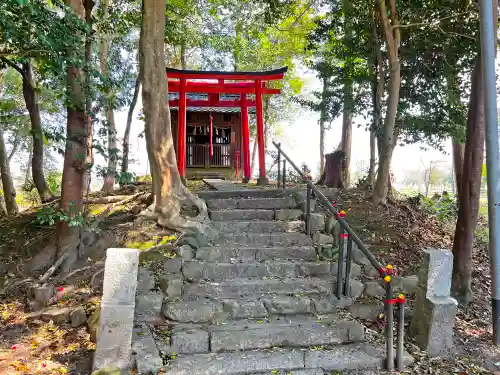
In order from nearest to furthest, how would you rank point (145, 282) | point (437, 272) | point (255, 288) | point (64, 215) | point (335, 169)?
1. point (437, 272)
2. point (145, 282)
3. point (255, 288)
4. point (64, 215)
5. point (335, 169)

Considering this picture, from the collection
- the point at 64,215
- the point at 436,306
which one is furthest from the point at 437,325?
the point at 64,215

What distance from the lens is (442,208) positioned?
10.2 metres

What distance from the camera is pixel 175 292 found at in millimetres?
4586

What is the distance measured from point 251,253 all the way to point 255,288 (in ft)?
2.20

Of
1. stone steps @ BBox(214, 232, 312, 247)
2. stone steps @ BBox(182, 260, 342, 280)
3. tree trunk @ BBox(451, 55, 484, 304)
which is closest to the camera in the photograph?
stone steps @ BBox(182, 260, 342, 280)

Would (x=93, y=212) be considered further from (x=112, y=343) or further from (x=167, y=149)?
(x=112, y=343)

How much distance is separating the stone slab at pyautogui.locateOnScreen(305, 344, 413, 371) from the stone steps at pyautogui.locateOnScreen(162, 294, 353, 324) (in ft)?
2.04

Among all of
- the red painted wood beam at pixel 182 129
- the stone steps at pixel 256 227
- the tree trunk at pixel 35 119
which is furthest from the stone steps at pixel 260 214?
the red painted wood beam at pixel 182 129

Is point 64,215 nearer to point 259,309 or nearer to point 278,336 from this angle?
point 259,309

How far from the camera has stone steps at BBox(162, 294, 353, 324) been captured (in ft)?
14.1

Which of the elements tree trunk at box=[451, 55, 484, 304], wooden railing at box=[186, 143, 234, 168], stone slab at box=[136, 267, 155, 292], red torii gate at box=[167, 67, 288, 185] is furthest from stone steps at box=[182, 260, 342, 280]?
wooden railing at box=[186, 143, 234, 168]

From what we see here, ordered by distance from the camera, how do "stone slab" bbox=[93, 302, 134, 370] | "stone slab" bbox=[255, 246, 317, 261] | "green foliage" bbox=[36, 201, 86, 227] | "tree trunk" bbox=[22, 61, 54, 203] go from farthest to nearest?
"tree trunk" bbox=[22, 61, 54, 203] → "stone slab" bbox=[255, 246, 317, 261] → "green foliage" bbox=[36, 201, 86, 227] → "stone slab" bbox=[93, 302, 134, 370]

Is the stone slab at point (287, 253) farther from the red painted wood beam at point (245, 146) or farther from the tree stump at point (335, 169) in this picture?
the red painted wood beam at point (245, 146)

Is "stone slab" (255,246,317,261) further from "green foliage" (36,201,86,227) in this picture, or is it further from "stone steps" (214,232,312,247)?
"green foliage" (36,201,86,227)
